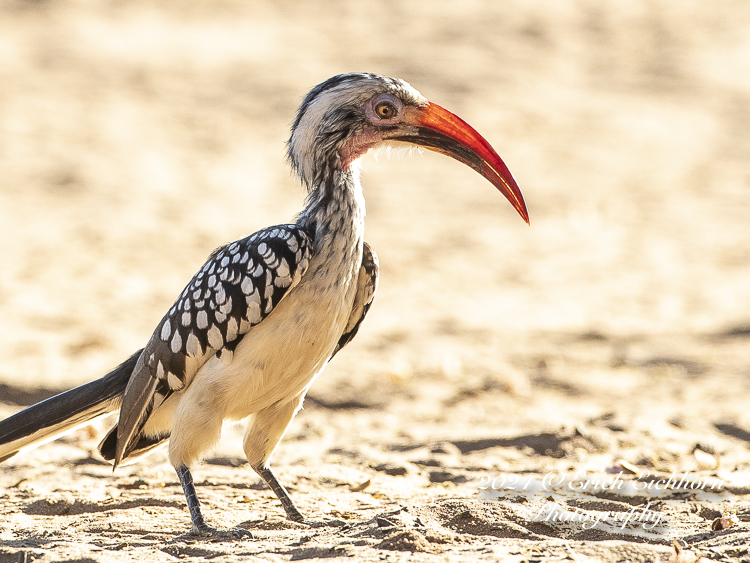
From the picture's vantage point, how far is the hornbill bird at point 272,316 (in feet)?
13.3

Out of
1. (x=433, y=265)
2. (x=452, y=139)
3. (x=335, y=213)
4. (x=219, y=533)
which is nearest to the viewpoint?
(x=219, y=533)

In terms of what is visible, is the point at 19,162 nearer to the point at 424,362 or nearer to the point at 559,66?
the point at 424,362

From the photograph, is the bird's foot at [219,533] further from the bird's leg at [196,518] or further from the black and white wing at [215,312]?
the black and white wing at [215,312]

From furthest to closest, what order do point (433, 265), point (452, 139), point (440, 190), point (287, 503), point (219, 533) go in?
point (440, 190) < point (433, 265) < point (452, 139) < point (287, 503) < point (219, 533)

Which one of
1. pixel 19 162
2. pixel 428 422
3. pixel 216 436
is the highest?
pixel 19 162

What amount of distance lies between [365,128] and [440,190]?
28.7 ft

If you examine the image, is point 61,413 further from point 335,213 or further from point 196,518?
point 335,213

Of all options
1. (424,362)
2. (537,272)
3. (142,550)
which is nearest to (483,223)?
(537,272)

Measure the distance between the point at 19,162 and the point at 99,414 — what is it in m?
9.24

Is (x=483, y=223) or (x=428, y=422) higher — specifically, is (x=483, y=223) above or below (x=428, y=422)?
above

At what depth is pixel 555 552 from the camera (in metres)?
3.43

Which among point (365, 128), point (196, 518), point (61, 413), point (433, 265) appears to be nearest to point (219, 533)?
point (196, 518)

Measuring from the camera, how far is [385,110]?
4336 mm

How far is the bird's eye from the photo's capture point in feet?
14.2
